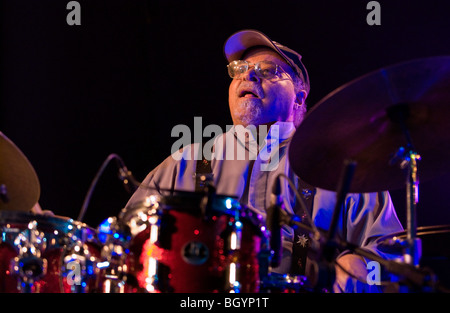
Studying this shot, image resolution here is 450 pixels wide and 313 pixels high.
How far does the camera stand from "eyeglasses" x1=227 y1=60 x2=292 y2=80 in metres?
3.23

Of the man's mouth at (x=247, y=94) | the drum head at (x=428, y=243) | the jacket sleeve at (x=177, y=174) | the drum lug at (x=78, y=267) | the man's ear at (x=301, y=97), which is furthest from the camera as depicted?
the man's ear at (x=301, y=97)

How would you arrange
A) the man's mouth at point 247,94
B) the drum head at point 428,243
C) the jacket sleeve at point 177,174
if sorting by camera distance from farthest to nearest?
the man's mouth at point 247,94 < the jacket sleeve at point 177,174 < the drum head at point 428,243

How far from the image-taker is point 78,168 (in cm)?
370

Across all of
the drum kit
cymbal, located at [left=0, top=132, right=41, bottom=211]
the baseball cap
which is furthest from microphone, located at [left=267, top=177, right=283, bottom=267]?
the baseball cap

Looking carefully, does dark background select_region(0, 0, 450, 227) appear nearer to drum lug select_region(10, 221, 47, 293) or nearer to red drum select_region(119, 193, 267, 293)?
drum lug select_region(10, 221, 47, 293)

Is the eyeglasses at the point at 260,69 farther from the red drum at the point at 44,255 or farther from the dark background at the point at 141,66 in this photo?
the red drum at the point at 44,255

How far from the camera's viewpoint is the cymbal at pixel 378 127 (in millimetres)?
1803

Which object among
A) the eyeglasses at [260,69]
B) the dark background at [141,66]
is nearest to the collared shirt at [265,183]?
the eyeglasses at [260,69]

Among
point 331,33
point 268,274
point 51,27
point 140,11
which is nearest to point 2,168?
point 268,274

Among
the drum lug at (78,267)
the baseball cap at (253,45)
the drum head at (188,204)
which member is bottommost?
the drum lug at (78,267)

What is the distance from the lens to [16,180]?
2.12 m

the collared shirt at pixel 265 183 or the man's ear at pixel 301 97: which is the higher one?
the man's ear at pixel 301 97

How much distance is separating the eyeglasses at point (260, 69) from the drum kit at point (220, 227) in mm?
1235

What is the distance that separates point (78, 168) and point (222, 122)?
0.97m
